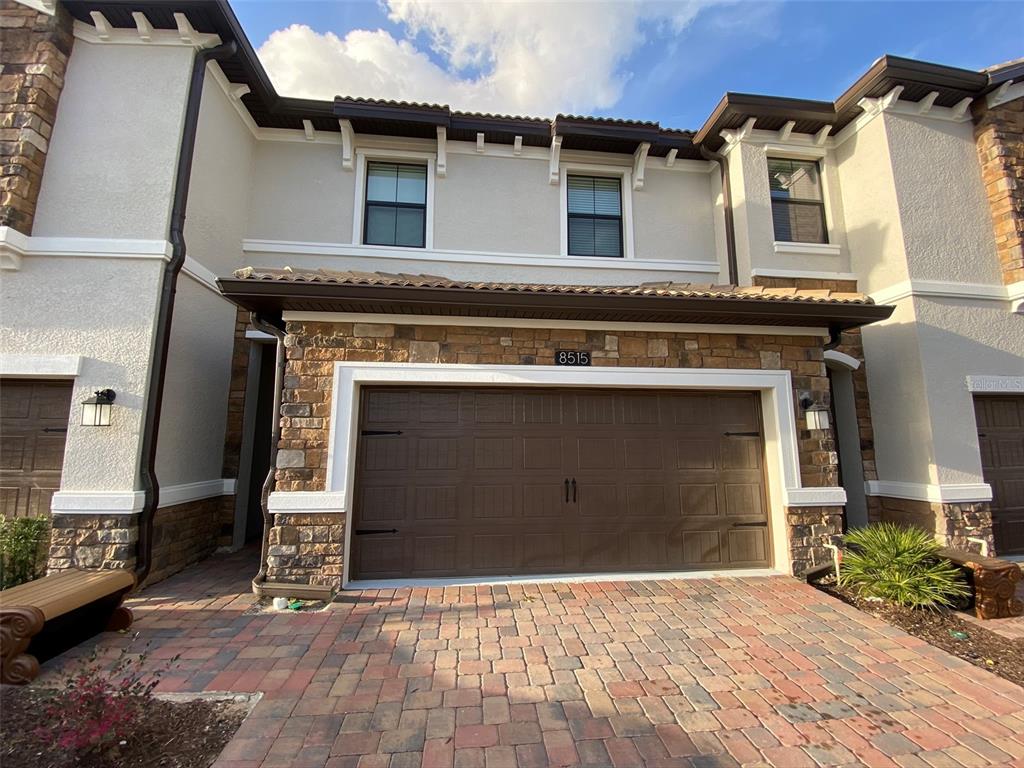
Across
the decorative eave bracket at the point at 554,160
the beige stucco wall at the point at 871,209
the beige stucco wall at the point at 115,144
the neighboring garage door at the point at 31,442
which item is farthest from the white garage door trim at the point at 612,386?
the decorative eave bracket at the point at 554,160

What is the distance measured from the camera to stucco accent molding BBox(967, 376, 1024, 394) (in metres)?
6.29

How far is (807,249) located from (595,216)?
11.3 ft

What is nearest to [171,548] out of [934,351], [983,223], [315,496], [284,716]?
[315,496]

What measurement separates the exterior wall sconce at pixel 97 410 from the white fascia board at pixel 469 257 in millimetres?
3216

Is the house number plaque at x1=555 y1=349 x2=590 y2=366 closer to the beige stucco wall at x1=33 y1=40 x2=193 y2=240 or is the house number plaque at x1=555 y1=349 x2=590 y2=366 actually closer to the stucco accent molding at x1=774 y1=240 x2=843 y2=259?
the stucco accent molding at x1=774 y1=240 x2=843 y2=259

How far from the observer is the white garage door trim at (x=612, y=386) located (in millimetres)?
5035

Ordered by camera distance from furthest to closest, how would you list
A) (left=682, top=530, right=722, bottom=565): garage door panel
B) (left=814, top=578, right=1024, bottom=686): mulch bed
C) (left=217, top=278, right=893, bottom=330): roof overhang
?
(left=682, top=530, right=722, bottom=565): garage door panel, (left=217, top=278, right=893, bottom=330): roof overhang, (left=814, top=578, right=1024, bottom=686): mulch bed

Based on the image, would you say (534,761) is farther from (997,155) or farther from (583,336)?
(997,155)

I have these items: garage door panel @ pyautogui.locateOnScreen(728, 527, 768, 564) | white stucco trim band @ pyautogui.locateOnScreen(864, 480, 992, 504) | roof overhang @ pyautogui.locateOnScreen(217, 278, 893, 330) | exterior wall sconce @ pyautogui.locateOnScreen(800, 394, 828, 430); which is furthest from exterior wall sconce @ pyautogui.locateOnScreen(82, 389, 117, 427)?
white stucco trim band @ pyautogui.locateOnScreen(864, 480, 992, 504)

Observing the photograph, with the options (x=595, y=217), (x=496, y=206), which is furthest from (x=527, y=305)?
(x=595, y=217)

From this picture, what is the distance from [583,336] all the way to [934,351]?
497cm

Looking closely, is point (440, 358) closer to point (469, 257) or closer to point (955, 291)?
point (469, 257)

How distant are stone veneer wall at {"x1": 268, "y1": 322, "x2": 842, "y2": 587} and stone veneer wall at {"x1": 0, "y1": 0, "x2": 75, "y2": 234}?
3.46 metres

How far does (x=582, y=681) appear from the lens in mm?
3238
